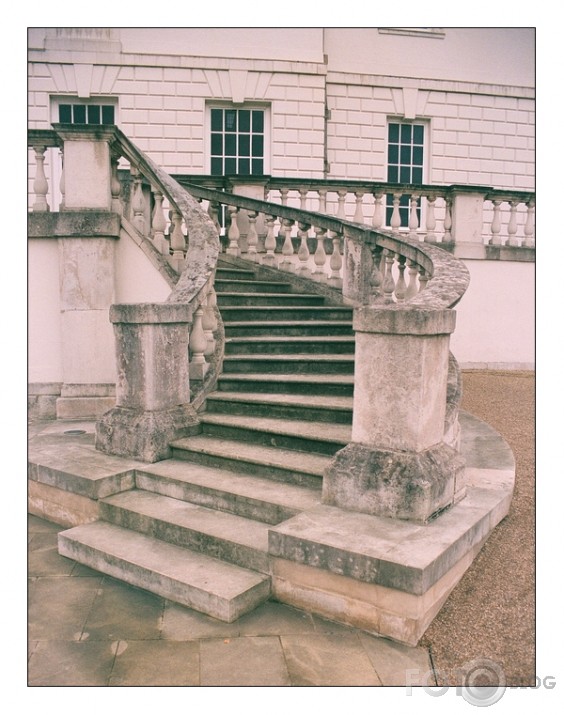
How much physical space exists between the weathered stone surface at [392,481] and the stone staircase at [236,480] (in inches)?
10.2

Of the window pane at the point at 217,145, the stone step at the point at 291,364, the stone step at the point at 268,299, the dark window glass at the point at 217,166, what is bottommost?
the stone step at the point at 291,364

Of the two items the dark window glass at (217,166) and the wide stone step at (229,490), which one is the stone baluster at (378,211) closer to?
the dark window glass at (217,166)

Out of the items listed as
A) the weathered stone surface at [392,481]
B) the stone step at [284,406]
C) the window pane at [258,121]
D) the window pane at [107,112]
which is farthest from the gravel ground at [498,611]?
the window pane at [107,112]

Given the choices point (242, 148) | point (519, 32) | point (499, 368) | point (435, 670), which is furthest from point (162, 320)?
point (519, 32)

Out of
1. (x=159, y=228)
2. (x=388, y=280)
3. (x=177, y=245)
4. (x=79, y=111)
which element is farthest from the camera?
(x=79, y=111)

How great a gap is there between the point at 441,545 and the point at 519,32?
51.1 feet

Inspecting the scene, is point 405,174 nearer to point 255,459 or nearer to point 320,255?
point 320,255

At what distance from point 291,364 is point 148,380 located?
157 centimetres

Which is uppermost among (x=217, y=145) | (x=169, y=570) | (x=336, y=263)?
(x=217, y=145)

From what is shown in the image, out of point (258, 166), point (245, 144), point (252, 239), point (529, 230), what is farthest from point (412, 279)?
point (245, 144)

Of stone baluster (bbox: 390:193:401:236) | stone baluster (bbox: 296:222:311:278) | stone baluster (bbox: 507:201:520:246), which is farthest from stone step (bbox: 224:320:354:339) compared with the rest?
stone baluster (bbox: 507:201:520:246)

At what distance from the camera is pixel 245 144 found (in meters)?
13.5

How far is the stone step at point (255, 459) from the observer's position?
4285mm

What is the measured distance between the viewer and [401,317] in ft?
11.6
